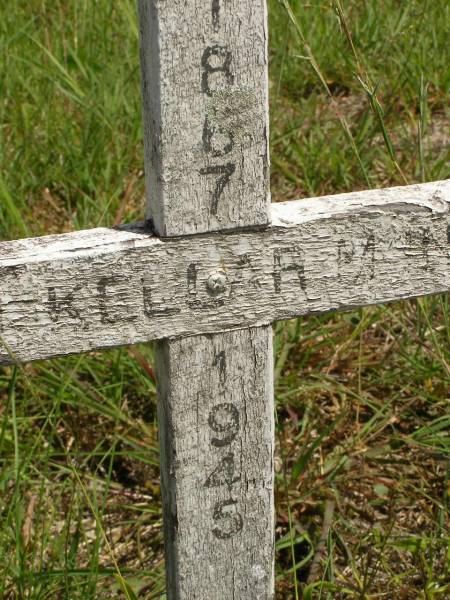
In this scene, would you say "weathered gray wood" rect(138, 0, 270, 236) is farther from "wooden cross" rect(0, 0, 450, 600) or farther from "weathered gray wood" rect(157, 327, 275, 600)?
"weathered gray wood" rect(157, 327, 275, 600)

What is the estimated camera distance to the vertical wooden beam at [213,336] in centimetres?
111

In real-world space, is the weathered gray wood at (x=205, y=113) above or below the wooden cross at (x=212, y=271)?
above

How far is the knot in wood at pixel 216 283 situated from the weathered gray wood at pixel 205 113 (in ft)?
0.22

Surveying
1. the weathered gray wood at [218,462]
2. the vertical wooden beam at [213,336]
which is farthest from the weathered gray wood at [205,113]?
the weathered gray wood at [218,462]

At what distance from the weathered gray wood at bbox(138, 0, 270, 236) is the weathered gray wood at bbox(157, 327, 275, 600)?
20cm

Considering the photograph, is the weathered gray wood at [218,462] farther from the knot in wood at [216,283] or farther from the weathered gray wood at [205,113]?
the weathered gray wood at [205,113]

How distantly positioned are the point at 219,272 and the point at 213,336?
0.10 m

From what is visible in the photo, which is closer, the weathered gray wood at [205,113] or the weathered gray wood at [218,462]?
the weathered gray wood at [205,113]

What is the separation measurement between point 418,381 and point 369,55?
131cm

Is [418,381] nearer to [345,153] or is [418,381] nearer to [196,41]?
[345,153]

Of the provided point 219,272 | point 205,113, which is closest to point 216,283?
point 219,272

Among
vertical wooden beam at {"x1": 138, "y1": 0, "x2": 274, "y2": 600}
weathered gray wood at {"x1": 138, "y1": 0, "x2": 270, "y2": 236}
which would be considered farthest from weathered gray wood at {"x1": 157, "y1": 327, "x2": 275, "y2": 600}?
weathered gray wood at {"x1": 138, "y1": 0, "x2": 270, "y2": 236}

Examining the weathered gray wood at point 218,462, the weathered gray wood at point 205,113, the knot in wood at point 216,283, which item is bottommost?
the weathered gray wood at point 218,462

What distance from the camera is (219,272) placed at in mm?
1228
